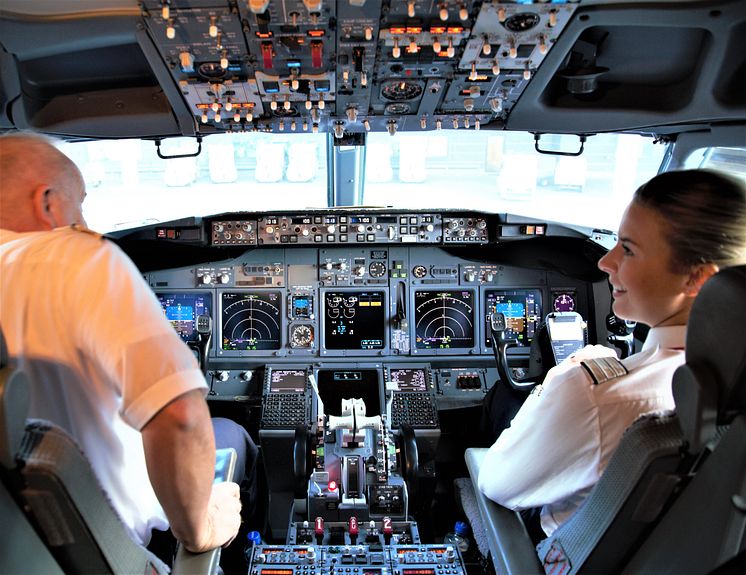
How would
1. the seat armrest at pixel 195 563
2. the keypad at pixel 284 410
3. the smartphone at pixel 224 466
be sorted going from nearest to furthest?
the seat armrest at pixel 195 563 < the smartphone at pixel 224 466 < the keypad at pixel 284 410

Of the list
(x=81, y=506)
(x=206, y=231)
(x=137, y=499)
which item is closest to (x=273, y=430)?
(x=206, y=231)

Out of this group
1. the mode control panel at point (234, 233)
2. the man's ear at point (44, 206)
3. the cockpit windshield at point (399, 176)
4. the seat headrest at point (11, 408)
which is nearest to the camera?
the seat headrest at point (11, 408)

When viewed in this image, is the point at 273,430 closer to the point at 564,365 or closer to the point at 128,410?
the point at 564,365

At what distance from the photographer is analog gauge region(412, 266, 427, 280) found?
391cm

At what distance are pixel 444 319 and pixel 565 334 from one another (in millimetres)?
858

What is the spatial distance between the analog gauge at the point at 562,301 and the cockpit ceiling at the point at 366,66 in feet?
4.62

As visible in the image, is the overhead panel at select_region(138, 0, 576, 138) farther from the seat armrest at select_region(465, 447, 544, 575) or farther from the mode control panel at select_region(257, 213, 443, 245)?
the seat armrest at select_region(465, 447, 544, 575)

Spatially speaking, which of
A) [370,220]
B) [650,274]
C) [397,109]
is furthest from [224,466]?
[370,220]

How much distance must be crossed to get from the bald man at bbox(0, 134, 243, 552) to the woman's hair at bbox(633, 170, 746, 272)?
1045 millimetres

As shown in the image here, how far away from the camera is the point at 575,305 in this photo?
3969mm

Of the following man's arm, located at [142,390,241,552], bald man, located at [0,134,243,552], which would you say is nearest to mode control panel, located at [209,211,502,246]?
bald man, located at [0,134,243,552]

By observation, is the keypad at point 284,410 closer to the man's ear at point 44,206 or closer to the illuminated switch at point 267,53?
the illuminated switch at point 267,53

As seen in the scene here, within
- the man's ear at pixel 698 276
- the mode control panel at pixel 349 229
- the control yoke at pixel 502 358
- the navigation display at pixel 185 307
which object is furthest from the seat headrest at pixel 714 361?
the navigation display at pixel 185 307

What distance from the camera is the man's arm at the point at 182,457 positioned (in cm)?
106
